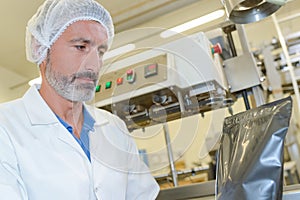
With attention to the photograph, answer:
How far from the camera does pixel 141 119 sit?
105 cm

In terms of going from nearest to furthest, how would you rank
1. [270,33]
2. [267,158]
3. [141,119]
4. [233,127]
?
1. [267,158]
2. [233,127]
3. [141,119]
4. [270,33]

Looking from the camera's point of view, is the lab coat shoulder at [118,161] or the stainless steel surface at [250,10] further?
the lab coat shoulder at [118,161]

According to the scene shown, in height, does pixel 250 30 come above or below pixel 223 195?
above

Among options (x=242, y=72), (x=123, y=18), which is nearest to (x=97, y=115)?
(x=242, y=72)

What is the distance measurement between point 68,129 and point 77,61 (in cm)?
26

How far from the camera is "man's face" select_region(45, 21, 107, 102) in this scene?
3.29 ft

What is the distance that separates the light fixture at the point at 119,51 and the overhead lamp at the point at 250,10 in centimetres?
31

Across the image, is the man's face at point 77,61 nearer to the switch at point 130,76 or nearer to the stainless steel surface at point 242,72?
the switch at point 130,76

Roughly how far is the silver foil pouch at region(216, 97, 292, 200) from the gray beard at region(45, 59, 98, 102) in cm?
51

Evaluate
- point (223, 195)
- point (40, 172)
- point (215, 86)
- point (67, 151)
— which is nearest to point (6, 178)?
point (40, 172)

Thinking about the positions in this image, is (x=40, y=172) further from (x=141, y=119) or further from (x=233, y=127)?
(x=233, y=127)

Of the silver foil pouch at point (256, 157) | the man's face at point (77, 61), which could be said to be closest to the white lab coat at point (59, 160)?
the man's face at point (77, 61)

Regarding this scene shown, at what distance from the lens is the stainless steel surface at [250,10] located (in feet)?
2.73

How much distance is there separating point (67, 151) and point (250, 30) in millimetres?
3180
